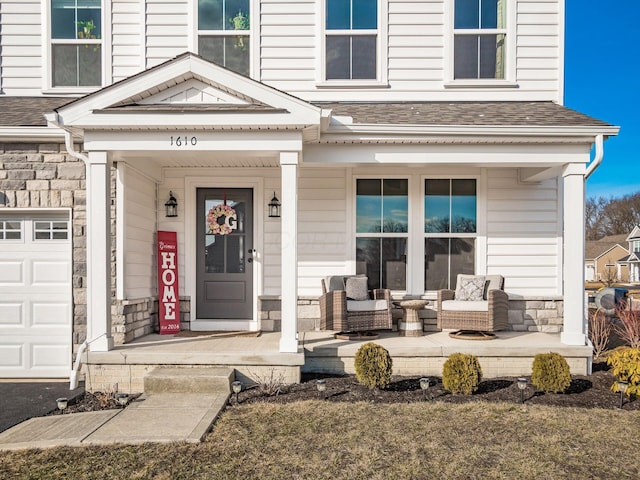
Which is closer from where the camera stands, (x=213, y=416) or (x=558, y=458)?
(x=558, y=458)

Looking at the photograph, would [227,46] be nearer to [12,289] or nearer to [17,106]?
[17,106]

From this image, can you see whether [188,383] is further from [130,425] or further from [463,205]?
[463,205]

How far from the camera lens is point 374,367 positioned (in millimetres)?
5148

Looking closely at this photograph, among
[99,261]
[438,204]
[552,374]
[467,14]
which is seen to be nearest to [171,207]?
[99,261]

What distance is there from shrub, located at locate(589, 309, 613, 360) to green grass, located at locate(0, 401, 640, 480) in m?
2.25

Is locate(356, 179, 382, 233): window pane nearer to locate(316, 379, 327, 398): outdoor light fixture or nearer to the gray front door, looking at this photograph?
the gray front door

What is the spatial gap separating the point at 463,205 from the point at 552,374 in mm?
2834

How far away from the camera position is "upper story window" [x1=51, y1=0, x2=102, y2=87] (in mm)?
7098

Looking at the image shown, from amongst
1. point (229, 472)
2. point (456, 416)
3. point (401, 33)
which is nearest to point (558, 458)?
point (456, 416)

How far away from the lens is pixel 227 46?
7.21 meters

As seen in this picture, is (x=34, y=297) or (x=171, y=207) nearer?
(x=34, y=297)

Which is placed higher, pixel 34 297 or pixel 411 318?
pixel 34 297

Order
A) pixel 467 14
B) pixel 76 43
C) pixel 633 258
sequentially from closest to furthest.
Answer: pixel 76 43, pixel 467 14, pixel 633 258

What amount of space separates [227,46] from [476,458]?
624 cm
